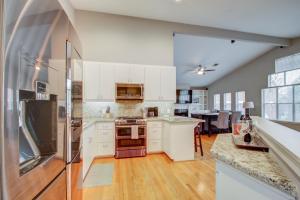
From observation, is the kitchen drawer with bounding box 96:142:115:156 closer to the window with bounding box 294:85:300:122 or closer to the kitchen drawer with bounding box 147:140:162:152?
the kitchen drawer with bounding box 147:140:162:152

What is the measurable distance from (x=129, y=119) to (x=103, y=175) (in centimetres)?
145

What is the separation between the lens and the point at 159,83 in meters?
4.52

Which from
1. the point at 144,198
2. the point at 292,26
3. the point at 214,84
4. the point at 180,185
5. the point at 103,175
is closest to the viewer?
the point at 144,198

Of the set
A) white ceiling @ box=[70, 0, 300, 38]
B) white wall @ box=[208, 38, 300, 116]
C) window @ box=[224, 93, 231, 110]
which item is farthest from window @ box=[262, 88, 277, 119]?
white ceiling @ box=[70, 0, 300, 38]

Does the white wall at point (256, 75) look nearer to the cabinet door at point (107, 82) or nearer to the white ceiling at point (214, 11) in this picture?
the white ceiling at point (214, 11)

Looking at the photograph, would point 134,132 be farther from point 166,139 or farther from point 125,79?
point 125,79

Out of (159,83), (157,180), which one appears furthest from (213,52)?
(157,180)

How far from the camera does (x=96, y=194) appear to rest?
2414 millimetres

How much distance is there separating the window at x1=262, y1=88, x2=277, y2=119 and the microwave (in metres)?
6.08

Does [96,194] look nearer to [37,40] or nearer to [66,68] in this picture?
[66,68]

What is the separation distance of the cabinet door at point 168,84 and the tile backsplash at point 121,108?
34 centimetres

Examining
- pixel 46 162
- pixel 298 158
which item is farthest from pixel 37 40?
pixel 298 158

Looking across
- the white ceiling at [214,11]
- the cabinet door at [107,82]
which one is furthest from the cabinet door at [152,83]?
the white ceiling at [214,11]

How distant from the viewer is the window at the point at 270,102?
6.99 m
